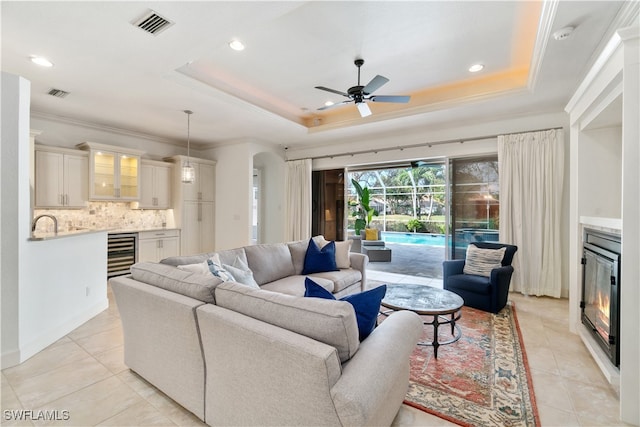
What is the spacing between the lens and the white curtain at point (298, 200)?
6.52 meters

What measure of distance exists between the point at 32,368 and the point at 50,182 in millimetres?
3312

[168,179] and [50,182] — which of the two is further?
[168,179]

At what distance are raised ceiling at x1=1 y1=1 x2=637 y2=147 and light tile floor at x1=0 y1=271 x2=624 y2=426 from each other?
2.78m

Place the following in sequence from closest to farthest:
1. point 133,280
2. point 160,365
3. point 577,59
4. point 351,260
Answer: point 160,365
point 133,280
point 577,59
point 351,260

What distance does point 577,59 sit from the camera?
9.51 feet

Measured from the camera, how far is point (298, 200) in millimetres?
6648

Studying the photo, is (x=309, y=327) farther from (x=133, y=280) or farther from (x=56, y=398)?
(x=56, y=398)

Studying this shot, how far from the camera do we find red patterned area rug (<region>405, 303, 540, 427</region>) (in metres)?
1.82

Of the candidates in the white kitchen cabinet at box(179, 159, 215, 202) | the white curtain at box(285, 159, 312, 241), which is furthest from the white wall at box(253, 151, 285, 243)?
the white kitchen cabinet at box(179, 159, 215, 202)

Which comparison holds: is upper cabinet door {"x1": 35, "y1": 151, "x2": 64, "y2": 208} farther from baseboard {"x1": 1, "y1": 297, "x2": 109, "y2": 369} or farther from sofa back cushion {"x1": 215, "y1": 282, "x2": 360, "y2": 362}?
sofa back cushion {"x1": 215, "y1": 282, "x2": 360, "y2": 362}

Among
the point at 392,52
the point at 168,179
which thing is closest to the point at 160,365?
the point at 392,52

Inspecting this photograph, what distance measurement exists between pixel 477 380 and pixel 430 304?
2.23 feet

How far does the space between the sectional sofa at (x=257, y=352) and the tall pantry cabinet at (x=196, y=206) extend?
414 centimetres

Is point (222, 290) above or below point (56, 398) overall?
above
